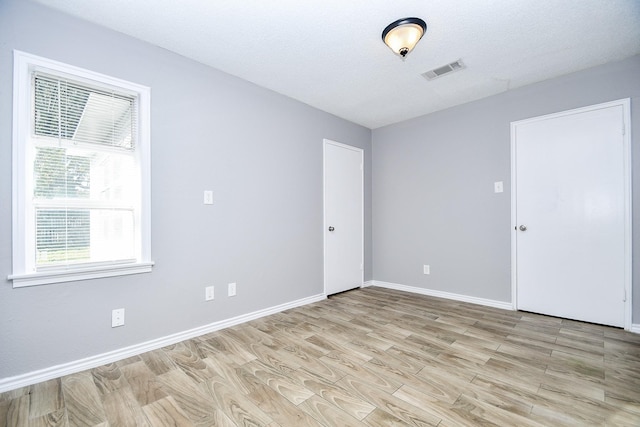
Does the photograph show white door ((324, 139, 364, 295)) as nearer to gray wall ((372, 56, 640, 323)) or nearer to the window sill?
gray wall ((372, 56, 640, 323))

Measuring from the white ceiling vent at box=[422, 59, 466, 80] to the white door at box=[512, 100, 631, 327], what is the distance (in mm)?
1100

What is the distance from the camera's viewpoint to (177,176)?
2414mm

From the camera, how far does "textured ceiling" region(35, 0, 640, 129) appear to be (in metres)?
1.91

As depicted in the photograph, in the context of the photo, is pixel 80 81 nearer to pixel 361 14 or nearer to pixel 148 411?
pixel 361 14

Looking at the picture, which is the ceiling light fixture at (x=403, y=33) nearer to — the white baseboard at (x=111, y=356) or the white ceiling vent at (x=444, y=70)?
the white ceiling vent at (x=444, y=70)

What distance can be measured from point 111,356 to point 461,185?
Answer: 12.9ft

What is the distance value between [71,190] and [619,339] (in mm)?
4504

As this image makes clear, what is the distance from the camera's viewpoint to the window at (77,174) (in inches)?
70.7

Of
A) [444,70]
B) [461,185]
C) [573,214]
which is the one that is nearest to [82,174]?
[444,70]

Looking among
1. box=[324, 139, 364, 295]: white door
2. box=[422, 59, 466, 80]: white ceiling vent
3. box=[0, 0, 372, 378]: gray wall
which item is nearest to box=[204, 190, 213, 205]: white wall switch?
box=[0, 0, 372, 378]: gray wall

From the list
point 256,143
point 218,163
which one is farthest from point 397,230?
point 218,163

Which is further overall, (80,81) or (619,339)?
(619,339)

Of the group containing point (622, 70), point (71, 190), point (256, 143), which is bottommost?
point (71, 190)

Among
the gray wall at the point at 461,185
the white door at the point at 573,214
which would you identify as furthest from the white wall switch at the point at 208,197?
the white door at the point at 573,214
